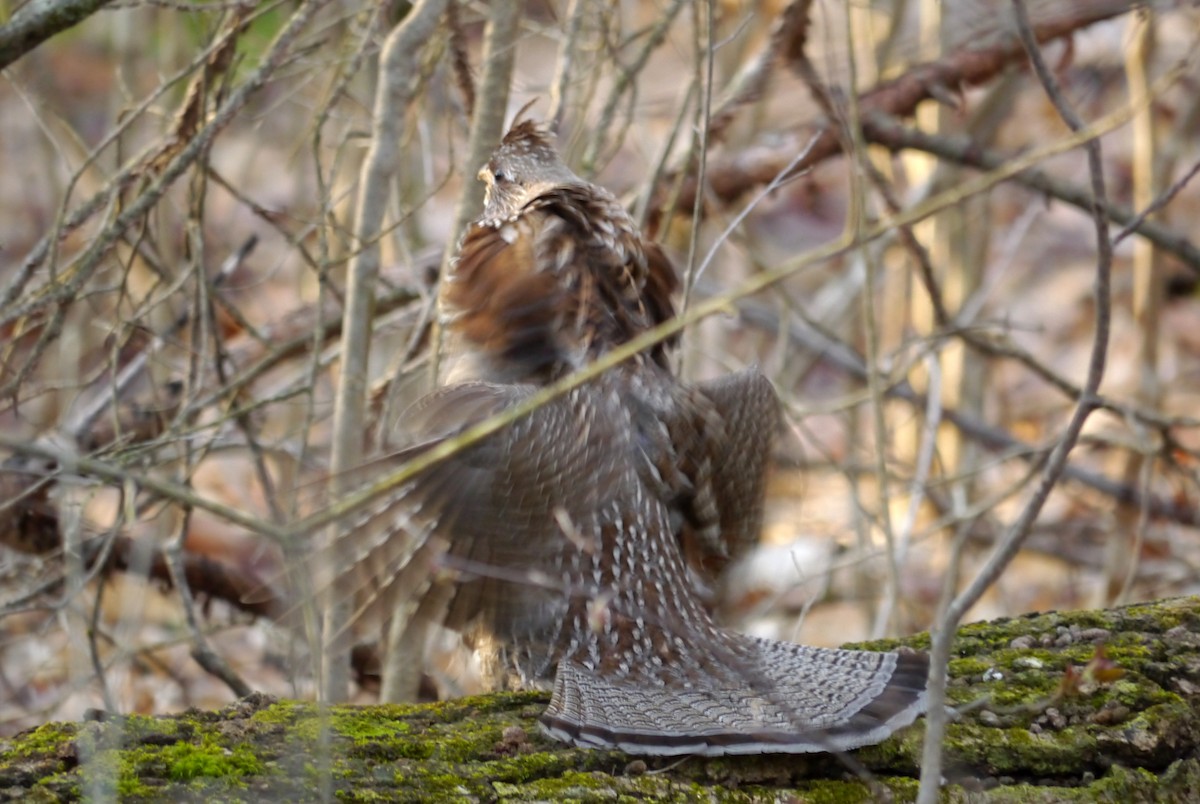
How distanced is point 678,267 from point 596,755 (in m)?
2.54

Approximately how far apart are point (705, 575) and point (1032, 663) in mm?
912

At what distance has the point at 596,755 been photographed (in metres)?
2.74

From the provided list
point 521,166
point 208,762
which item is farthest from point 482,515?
point 521,166

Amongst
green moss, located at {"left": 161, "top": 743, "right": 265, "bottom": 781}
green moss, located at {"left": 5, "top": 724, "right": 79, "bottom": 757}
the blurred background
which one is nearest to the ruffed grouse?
the blurred background

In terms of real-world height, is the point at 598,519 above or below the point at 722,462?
below

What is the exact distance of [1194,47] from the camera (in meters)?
4.89

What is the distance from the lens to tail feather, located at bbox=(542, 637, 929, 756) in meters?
2.70

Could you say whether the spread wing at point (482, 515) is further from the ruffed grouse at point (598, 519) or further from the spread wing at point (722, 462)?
the spread wing at point (722, 462)

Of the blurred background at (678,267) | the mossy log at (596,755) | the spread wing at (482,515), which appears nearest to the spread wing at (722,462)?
the blurred background at (678,267)

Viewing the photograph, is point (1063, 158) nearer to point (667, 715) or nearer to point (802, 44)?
point (802, 44)

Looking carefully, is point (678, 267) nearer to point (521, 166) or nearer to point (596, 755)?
point (521, 166)

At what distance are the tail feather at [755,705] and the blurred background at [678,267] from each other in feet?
2.52

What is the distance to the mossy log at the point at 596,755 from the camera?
7.99 feet

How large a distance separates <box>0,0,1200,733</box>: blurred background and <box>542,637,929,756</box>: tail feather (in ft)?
2.52
